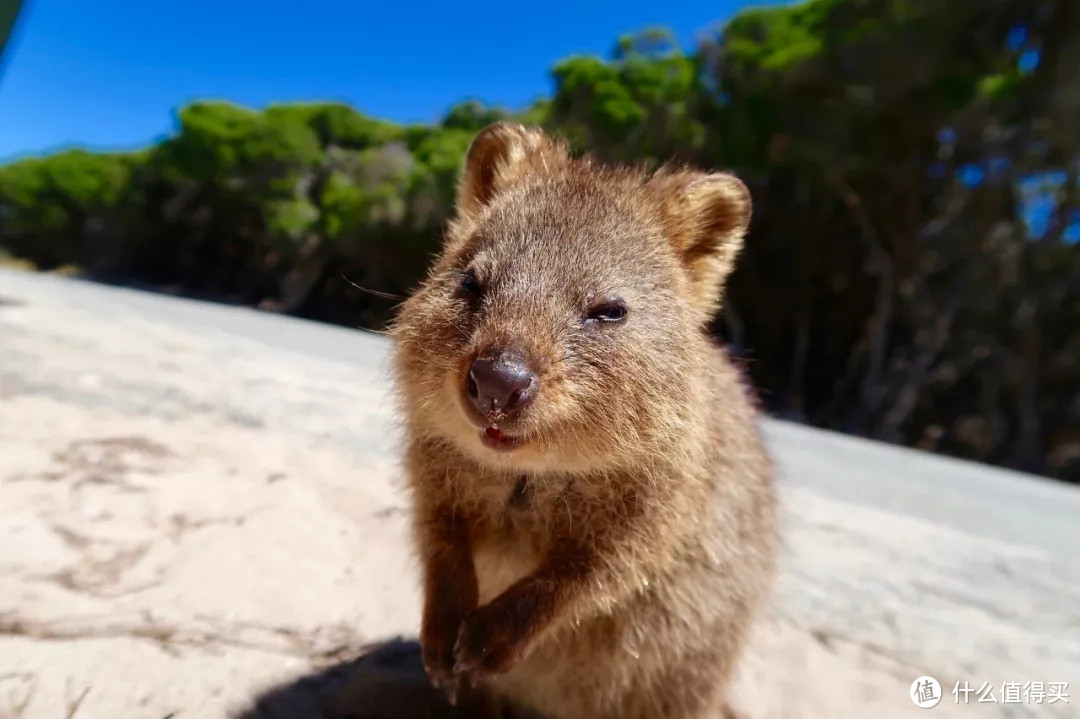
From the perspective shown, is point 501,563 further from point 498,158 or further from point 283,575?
point 498,158

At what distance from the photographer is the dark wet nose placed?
1961mm

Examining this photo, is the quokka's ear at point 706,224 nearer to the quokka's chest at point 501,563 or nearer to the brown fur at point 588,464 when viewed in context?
the brown fur at point 588,464

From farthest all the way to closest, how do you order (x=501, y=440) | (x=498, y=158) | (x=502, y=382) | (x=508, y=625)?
→ 1. (x=498, y=158)
2. (x=508, y=625)
3. (x=501, y=440)
4. (x=502, y=382)

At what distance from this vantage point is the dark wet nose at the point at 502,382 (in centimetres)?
196

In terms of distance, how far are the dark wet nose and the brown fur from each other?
0.16 ft

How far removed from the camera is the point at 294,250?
23953 millimetres

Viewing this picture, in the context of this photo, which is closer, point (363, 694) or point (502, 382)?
point (502, 382)

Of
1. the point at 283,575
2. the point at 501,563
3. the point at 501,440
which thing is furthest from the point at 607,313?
the point at 283,575

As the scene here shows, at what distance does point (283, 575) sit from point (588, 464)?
1582 mm

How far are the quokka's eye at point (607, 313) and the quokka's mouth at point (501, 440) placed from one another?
17.9 inches

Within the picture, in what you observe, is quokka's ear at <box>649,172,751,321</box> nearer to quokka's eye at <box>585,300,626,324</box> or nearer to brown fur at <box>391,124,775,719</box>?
brown fur at <box>391,124,775,719</box>

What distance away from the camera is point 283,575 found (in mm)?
3076

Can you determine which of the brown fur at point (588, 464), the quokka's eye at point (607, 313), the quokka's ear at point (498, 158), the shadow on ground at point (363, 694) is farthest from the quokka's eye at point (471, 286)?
the shadow on ground at point (363, 694)

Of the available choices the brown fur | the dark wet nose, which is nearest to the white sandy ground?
the brown fur
